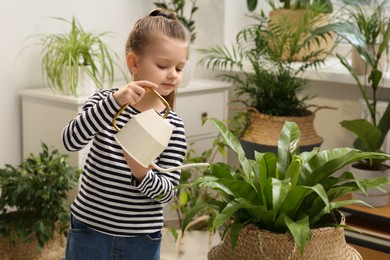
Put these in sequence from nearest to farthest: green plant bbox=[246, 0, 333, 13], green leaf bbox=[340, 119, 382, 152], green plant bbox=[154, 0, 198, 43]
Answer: green leaf bbox=[340, 119, 382, 152], green plant bbox=[246, 0, 333, 13], green plant bbox=[154, 0, 198, 43]

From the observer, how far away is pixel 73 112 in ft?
10.5

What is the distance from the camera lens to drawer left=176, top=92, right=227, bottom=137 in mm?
3555

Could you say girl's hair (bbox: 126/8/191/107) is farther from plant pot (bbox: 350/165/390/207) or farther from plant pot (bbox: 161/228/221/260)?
plant pot (bbox: 161/228/221/260)

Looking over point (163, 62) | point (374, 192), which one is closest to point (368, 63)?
point (374, 192)

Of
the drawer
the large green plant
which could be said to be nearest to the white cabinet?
the drawer

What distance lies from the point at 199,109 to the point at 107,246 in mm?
1923

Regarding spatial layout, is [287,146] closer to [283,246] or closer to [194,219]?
[283,246]

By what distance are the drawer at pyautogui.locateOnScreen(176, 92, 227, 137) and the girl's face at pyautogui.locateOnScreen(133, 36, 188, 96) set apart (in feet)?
6.06

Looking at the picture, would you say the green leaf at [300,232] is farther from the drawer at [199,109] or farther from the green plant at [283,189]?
the drawer at [199,109]

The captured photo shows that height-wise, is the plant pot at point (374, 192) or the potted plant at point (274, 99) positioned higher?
the potted plant at point (274, 99)

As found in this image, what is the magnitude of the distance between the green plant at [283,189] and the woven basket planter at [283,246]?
0.9 inches

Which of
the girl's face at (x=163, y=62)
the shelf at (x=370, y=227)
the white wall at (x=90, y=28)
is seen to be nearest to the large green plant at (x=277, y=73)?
the white wall at (x=90, y=28)

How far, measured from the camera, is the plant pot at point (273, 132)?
3150 mm

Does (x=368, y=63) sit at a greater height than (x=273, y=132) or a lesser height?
greater
